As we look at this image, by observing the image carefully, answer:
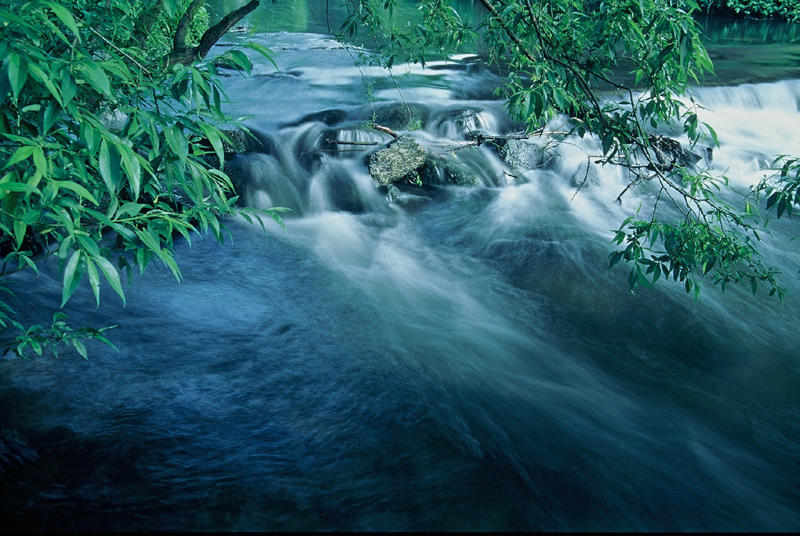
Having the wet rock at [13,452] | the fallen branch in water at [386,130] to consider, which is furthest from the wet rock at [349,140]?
the wet rock at [13,452]

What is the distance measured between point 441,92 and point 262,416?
1003cm

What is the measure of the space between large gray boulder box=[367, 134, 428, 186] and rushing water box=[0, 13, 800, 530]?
636mm

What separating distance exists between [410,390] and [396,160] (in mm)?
5342

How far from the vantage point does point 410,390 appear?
13.9ft

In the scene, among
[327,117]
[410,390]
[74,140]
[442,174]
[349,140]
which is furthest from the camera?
[327,117]

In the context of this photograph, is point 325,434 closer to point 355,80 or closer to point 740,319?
point 740,319

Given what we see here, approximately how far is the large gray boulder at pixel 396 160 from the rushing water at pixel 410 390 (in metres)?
0.64

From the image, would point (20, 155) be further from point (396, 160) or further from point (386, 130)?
point (386, 130)

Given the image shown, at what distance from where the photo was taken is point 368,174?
29.6 ft

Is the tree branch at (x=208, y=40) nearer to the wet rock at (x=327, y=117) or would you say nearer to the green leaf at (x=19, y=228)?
the green leaf at (x=19, y=228)

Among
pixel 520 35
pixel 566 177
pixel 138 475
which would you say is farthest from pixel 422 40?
pixel 566 177

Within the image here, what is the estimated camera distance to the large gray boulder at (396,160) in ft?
29.1

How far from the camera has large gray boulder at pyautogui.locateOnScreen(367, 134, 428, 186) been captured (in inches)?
349

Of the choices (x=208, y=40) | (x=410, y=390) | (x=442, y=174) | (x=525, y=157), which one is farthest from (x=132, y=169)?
(x=525, y=157)
